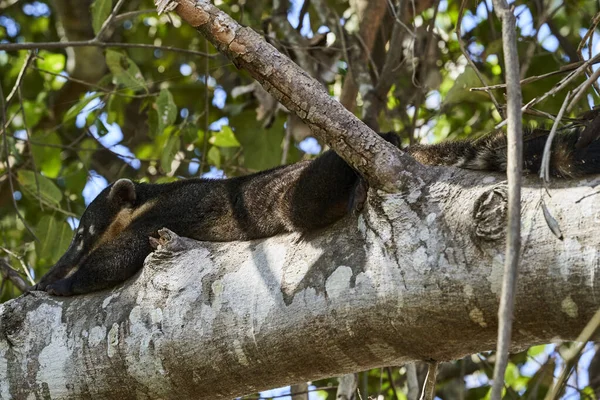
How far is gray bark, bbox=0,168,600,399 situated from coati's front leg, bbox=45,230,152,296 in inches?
20.7

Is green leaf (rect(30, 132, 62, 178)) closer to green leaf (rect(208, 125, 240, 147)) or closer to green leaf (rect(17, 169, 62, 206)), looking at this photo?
green leaf (rect(17, 169, 62, 206))

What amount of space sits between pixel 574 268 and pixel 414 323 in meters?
0.59

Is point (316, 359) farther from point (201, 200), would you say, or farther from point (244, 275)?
point (201, 200)

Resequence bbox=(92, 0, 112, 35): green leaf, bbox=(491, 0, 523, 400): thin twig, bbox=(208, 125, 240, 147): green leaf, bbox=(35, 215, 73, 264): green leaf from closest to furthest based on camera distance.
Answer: bbox=(491, 0, 523, 400): thin twig < bbox=(92, 0, 112, 35): green leaf < bbox=(35, 215, 73, 264): green leaf < bbox=(208, 125, 240, 147): green leaf

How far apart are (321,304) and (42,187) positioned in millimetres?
3172

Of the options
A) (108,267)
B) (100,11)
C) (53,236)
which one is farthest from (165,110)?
(108,267)

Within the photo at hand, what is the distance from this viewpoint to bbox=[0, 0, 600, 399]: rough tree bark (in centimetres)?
269

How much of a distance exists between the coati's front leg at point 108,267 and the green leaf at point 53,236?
66cm

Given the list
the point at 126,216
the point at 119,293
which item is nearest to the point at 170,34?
the point at 126,216

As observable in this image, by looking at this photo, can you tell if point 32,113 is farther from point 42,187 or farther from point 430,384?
point 430,384

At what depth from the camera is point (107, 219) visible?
5.71m

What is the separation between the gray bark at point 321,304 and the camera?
2672mm

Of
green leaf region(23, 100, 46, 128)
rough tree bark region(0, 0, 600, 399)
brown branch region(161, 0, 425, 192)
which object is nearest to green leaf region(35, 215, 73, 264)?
green leaf region(23, 100, 46, 128)

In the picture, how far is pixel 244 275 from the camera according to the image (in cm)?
336
